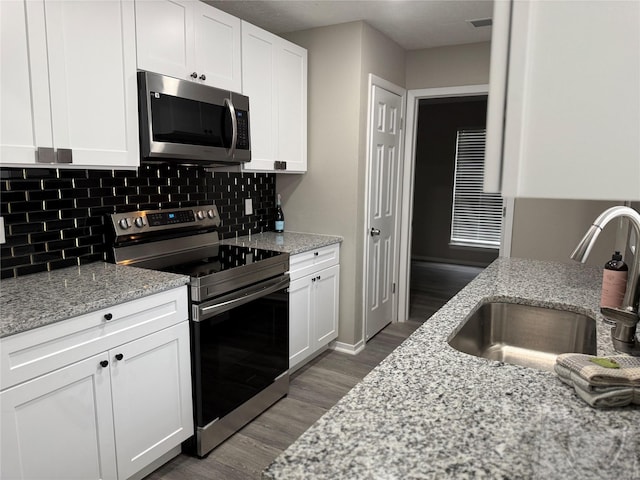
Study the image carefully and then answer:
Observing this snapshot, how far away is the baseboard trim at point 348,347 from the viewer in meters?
3.53

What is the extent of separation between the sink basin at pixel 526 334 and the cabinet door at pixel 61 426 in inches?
55.3

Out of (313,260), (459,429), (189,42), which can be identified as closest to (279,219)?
(313,260)

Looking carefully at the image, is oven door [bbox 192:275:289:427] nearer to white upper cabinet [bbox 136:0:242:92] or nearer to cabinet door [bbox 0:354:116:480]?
cabinet door [bbox 0:354:116:480]

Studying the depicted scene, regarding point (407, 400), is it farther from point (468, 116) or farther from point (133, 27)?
point (468, 116)

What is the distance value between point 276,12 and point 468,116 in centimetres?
441

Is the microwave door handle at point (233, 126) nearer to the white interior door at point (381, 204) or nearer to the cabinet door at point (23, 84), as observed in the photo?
the cabinet door at point (23, 84)

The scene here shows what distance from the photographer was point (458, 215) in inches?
276

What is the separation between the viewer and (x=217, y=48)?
2576 mm

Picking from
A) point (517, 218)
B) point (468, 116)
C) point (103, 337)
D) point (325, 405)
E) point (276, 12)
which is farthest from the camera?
point (468, 116)

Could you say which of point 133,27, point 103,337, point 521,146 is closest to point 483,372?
point 521,146

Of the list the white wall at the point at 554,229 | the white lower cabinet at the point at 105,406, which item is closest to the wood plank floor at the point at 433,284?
the white wall at the point at 554,229

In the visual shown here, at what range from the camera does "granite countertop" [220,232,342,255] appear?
2910 mm

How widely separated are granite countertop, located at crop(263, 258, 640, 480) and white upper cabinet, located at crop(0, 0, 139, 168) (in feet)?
5.15

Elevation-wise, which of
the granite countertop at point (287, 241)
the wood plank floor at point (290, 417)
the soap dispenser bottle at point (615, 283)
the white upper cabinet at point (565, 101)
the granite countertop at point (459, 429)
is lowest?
the wood plank floor at point (290, 417)
